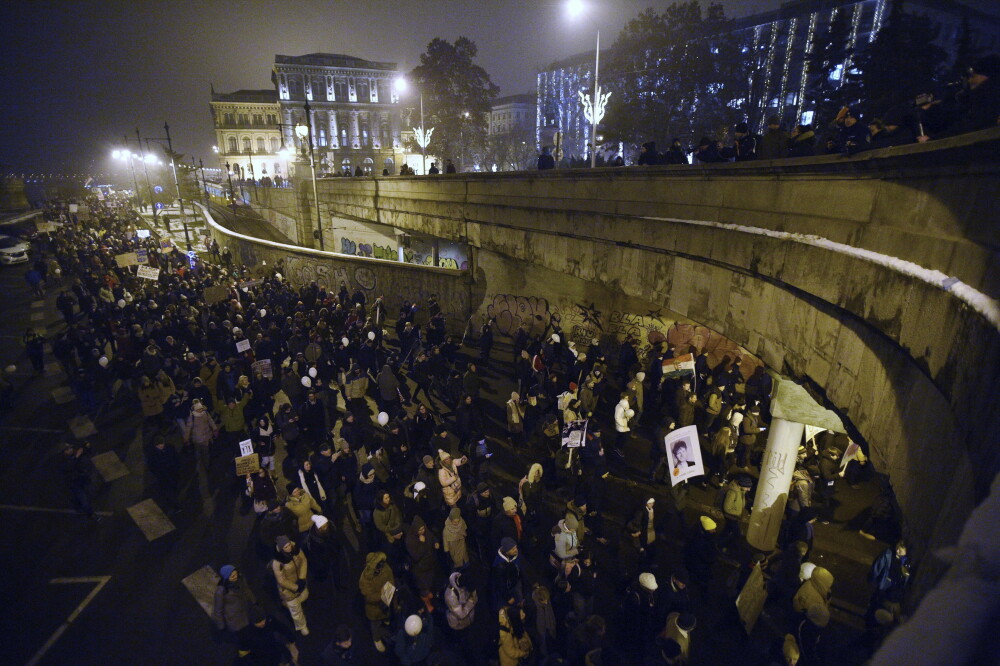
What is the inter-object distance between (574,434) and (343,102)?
107 metres

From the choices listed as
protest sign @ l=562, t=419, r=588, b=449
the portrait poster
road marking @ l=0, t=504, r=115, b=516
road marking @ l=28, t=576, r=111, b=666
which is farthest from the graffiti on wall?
road marking @ l=28, t=576, r=111, b=666

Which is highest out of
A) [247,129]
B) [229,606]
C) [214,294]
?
[247,129]

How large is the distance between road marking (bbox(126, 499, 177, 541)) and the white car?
109 ft

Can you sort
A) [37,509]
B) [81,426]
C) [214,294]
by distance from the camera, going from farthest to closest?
[214,294] → [81,426] → [37,509]

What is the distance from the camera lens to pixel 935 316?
145 inches

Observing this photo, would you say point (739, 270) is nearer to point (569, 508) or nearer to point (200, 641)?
point (569, 508)

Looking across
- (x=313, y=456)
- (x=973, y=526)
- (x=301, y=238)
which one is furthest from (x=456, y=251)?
(x=973, y=526)

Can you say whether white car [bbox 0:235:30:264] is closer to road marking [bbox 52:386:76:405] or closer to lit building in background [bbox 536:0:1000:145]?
road marking [bbox 52:386:76:405]

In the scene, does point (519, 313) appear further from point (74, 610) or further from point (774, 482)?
point (74, 610)

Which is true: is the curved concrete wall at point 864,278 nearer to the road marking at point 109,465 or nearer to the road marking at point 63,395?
the road marking at point 109,465

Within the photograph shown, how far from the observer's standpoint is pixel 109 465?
35.0 feet

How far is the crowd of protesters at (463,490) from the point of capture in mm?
5746

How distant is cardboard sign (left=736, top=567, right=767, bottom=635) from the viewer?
6254 millimetres

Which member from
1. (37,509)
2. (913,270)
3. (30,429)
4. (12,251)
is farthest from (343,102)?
(913,270)
